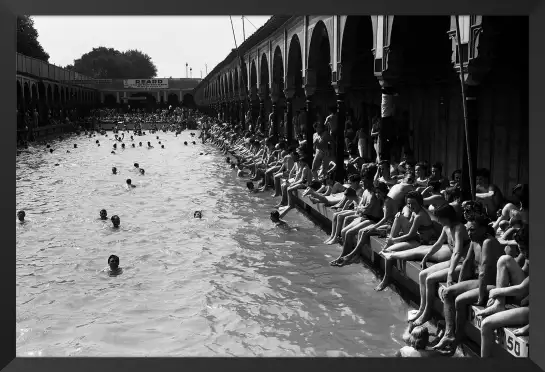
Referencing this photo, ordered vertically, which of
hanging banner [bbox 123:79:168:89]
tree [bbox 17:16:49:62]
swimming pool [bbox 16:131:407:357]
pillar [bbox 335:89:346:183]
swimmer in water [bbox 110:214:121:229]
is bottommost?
swimming pool [bbox 16:131:407:357]

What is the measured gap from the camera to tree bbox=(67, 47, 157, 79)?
4072 inches

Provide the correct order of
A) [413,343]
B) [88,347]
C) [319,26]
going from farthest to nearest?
[319,26]
[88,347]
[413,343]

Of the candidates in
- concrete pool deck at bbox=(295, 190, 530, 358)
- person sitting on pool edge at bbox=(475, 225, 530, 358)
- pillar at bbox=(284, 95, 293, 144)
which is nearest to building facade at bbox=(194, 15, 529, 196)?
pillar at bbox=(284, 95, 293, 144)

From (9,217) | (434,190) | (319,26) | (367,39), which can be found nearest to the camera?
(9,217)

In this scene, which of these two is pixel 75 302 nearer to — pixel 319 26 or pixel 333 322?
pixel 333 322

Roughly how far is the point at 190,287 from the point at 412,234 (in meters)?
3.86

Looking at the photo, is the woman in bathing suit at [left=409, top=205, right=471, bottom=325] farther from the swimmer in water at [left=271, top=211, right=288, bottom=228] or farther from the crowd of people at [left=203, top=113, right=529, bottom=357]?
the swimmer in water at [left=271, top=211, right=288, bottom=228]

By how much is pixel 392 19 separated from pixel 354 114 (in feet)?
36.8

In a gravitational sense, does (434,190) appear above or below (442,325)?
above

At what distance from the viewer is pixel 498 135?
13.0 m

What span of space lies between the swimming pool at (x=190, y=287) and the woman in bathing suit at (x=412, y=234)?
0.77m

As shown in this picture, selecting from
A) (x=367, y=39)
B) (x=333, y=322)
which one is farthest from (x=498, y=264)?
(x=367, y=39)

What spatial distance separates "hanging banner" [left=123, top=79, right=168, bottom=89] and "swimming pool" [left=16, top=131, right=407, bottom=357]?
69091 millimetres

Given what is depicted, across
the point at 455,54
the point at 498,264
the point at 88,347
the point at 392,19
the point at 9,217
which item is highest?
the point at 392,19
